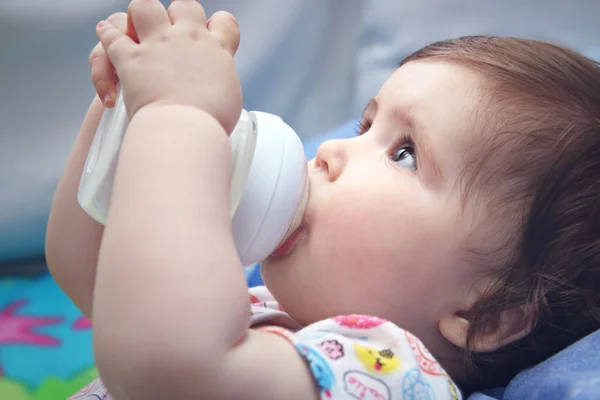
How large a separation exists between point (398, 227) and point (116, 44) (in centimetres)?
32

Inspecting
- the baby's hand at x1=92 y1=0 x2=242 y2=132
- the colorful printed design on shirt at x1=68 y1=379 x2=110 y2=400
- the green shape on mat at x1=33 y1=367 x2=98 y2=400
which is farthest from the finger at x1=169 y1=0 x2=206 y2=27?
the green shape on mat at x1=33 y1=367 x2=98 y2=400

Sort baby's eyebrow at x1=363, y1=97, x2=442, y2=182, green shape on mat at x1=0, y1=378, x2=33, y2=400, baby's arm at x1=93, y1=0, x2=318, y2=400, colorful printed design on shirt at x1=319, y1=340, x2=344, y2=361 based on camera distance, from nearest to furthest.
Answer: baby's arm at x1=93, y1=0, x2=318, y2=400, colorful printed design on shirt at x1=319, y1=340, x2=344, y2=361, baby's eyebrow at x1=363, y1=97, x2=442, y2=182, green shape on mat at x1=0, y1=378, x2=33, y2=400

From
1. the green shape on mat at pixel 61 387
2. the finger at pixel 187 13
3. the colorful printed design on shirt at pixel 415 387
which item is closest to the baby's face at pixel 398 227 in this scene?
the colorful printed design on shirt at pixel 415 387

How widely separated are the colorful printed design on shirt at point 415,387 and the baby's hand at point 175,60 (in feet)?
0.90

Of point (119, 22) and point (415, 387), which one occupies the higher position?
point (119, 22)

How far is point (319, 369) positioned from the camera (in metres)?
0.59

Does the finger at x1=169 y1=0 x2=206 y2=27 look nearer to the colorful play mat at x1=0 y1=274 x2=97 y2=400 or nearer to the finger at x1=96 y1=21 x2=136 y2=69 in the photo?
the finger at x1=96 y1=21 x2=136 y2=69

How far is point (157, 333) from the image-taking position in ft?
1.64

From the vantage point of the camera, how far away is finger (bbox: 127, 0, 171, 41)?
2.04 ft

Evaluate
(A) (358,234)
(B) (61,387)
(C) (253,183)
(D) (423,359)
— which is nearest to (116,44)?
(C) (253,183)

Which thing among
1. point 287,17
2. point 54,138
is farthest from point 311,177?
point 287,17

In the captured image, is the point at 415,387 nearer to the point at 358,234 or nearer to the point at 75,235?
the point at 358,234

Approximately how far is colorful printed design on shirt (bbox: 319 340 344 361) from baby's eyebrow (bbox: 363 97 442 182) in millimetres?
207

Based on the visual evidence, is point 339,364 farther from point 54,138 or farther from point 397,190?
point 54,138
